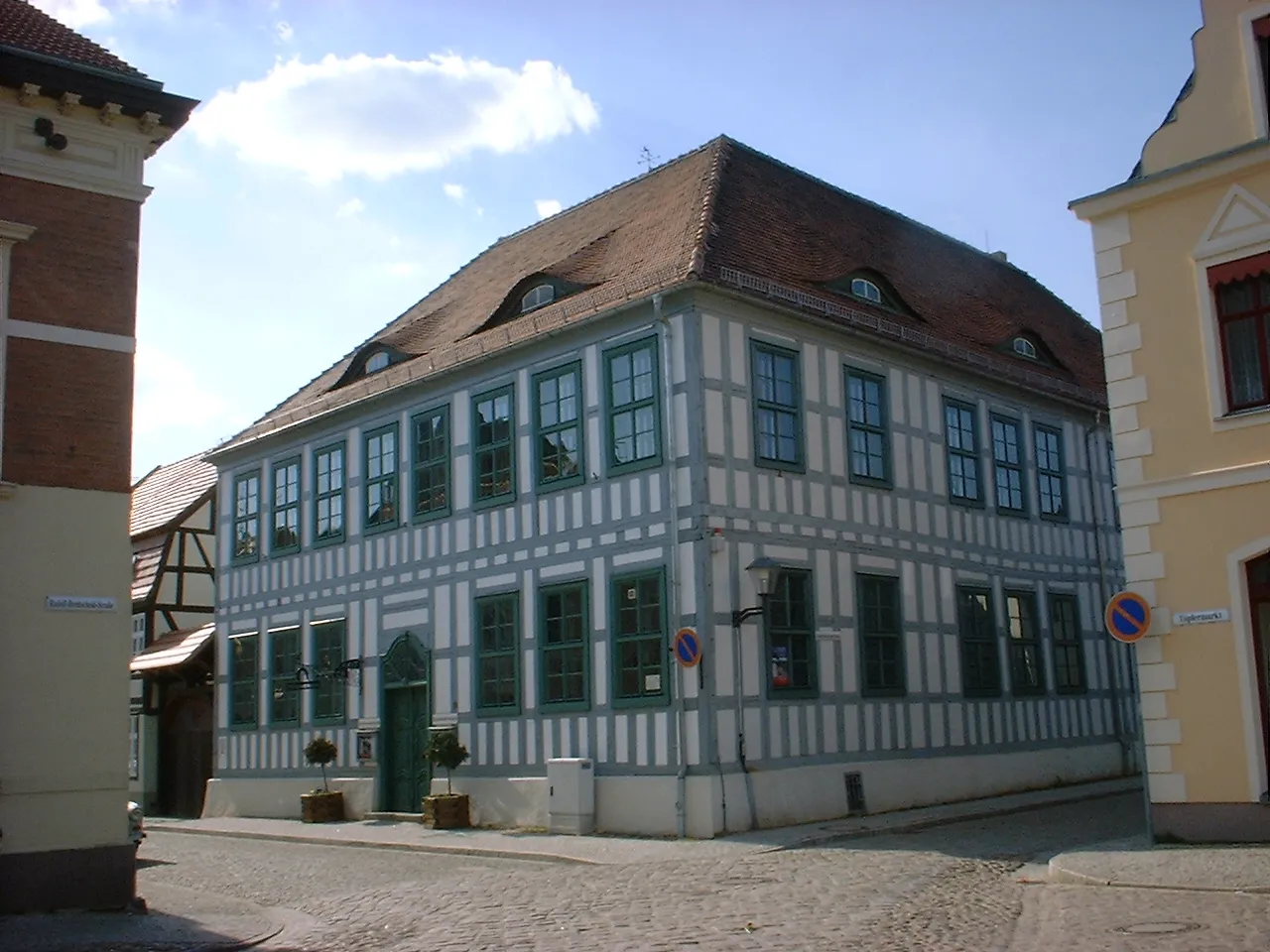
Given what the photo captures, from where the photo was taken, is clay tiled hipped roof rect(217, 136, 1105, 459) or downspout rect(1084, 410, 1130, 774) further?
downspout rect(1084, 410, 1130, 774)

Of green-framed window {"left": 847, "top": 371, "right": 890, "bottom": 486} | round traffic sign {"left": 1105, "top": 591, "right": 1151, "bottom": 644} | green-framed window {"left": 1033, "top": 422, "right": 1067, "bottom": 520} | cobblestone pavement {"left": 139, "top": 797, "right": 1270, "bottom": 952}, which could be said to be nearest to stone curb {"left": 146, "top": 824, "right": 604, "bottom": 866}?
cobblestone pavement {"left": 139, "top": 797, "right": 1270, "bottom": 952}

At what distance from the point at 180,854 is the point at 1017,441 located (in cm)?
1489

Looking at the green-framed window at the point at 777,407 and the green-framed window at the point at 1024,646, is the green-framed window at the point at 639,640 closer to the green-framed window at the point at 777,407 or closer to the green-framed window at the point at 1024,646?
the green-framed window at the point at 777,407

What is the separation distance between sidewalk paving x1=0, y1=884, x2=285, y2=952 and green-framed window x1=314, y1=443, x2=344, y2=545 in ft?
38.4

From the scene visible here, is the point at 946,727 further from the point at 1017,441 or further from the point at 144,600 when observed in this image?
the point at 144,600

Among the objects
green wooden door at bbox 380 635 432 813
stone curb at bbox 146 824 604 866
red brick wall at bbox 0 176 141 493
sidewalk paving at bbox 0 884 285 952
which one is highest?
red brick wall at bbox 0 176 141 493

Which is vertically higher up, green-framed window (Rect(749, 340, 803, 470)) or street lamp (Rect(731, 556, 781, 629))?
green-framed window (Rect(749, 340, 803, 470))

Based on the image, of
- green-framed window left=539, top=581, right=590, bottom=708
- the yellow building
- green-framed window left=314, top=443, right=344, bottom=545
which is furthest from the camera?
green-framed window left=314, top=443, right=344, bottom=545

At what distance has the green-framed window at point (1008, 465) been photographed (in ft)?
80.6

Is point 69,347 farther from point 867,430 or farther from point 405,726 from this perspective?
point 867,430

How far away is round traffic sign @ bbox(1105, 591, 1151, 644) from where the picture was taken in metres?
14.5

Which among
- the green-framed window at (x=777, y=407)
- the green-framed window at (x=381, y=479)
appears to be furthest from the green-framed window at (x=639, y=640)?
the green-framed window at (x=381, y=479)

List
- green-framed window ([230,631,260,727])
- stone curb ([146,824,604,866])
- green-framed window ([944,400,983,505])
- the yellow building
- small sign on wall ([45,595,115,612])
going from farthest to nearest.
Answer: green-framed window ([230,631,260,727]), green-framed window ([944,400,983,505]), stone curb ([146,824,604,866]), the yellow building, small sign on wall ([45,595,115,612])

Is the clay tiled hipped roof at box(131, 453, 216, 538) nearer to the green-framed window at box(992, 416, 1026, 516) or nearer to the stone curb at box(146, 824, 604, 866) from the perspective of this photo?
the stone curb at box(146, 824, 604, 866)
